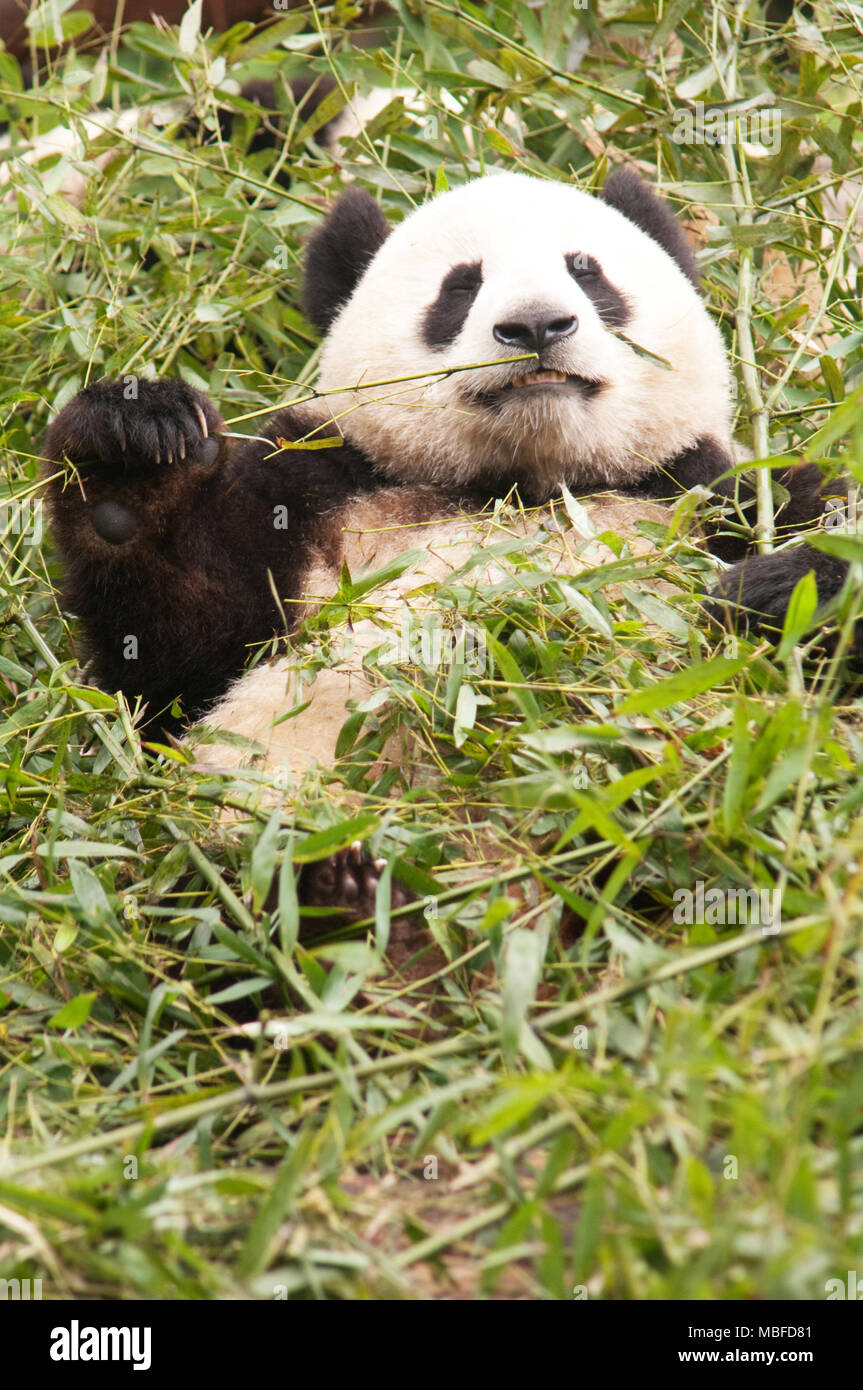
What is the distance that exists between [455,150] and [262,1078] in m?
2.91

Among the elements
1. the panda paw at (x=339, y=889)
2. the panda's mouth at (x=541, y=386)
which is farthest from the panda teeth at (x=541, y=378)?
the panda paw at (x=339, y=889)

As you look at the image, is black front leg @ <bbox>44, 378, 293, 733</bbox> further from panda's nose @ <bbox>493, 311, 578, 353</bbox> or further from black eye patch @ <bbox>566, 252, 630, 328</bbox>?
black eye patch @ <bbox>566, 252, 630, 328</bbox>

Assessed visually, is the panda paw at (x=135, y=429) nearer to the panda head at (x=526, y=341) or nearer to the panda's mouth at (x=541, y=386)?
the panda head at (x=526, y=341)

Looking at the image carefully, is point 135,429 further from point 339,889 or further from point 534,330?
point 339,889

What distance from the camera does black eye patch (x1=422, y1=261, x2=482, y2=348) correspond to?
9.72 ft

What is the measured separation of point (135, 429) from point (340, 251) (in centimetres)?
104

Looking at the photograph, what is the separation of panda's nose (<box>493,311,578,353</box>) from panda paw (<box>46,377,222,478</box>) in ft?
2.14

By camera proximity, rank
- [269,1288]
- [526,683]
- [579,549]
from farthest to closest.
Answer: [579,549] → [526,683] → [269,1288]

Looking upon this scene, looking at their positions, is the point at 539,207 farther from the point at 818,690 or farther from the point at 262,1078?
the point at 262,1078

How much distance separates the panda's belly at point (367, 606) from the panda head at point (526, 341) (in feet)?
0.48

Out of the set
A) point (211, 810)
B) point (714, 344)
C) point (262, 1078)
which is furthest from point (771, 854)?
point (714, 344)

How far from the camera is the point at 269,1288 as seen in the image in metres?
1.46

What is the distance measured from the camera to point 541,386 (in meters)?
2.74

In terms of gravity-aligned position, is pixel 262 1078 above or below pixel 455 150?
below
